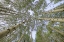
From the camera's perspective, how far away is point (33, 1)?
412 inches

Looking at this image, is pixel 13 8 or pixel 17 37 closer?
pixel 17 37

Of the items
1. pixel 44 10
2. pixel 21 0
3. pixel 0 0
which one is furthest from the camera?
pixel 44 10

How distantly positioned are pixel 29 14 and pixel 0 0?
310 centimetres

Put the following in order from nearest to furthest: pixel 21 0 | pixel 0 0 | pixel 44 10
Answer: pixel 0 0 → pixel 21 0 → pixel 44 10

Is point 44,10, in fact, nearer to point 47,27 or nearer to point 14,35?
A: point 47,27

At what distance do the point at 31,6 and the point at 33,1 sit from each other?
494 millimetres

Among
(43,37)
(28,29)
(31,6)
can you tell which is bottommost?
(43,37)

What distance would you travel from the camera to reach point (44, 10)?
11.1 metres

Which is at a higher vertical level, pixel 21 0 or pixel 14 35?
pixel 21 0

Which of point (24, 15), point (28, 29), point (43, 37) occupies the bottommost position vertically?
point (43, 37)

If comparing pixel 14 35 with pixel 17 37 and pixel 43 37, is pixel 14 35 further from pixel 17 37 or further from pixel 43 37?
pixel 43 37

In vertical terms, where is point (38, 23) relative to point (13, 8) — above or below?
below

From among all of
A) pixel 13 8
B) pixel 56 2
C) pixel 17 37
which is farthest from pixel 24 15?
pixel 56 2

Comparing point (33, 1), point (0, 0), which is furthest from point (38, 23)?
point (0, 0)
